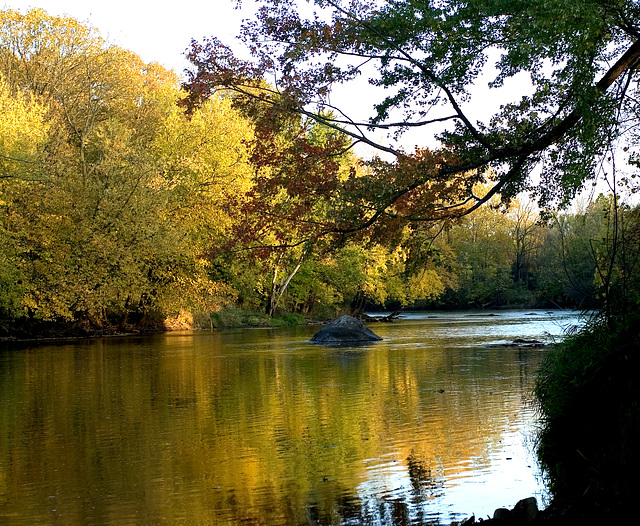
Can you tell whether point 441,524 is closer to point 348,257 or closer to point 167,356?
point 167,356

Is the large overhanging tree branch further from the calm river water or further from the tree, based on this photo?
the tree

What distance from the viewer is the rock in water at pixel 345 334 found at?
29531 millimetres

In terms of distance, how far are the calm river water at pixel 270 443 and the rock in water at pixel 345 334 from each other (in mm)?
7867

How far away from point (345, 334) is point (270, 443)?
63.1 feet

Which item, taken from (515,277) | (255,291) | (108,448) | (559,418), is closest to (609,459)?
(559,418)

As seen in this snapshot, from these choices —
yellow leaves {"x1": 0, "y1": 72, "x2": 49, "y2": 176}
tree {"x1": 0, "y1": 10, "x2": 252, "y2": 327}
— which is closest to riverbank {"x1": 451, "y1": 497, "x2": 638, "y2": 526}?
tree {"x1": 0, "y1": 10, "x2": 252, "y2": 327}

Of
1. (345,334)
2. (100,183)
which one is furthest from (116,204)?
(345,334)

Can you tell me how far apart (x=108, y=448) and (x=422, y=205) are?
5.57 meters

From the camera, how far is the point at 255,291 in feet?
164

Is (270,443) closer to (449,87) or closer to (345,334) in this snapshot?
(449,87)

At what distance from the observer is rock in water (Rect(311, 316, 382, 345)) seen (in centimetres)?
2953

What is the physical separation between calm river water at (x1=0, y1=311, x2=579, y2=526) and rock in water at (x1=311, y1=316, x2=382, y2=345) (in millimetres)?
7867

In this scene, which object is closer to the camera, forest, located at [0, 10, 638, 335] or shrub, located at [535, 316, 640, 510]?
shrub, located at [535, 316, 640, 510]

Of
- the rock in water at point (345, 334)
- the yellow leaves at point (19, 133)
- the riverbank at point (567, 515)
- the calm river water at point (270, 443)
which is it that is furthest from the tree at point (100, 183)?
the riverbank at point (567, 515)
